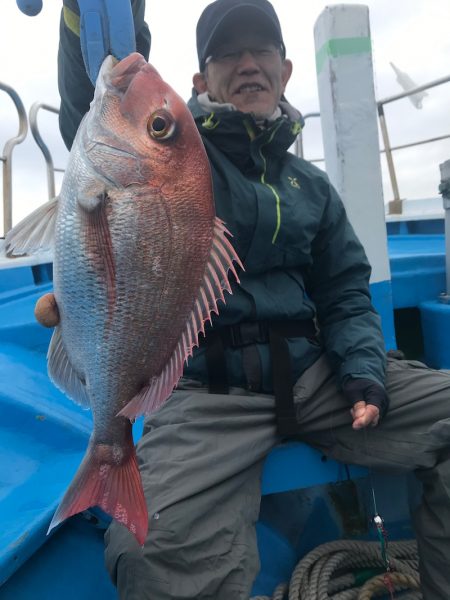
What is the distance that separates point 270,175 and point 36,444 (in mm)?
1418

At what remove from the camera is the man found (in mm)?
1385

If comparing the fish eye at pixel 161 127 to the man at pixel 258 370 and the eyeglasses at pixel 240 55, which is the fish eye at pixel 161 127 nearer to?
the man at pixel 258 370

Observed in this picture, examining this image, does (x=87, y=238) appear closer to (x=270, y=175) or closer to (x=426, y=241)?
(x=270, y=175)

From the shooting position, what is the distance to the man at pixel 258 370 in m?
1.38

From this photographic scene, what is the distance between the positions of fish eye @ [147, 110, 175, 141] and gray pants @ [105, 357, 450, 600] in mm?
880

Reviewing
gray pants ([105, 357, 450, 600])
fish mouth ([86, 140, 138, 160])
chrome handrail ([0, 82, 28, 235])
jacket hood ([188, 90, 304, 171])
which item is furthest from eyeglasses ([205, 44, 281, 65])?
chrome handrail ([0, 82, 28, 235])

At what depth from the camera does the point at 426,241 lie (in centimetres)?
420

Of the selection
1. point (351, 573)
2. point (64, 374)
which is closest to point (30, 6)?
point (64, 374)

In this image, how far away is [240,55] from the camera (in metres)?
1.90

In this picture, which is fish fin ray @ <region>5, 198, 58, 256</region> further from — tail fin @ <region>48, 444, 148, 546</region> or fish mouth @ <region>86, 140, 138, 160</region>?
tail fin @ <region>48, 444, 148, 546</region>

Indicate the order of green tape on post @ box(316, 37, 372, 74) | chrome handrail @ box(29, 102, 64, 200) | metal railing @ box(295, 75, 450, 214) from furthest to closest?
metal railing @ box(295, 75, 450, 214) < chrome handrail @ box(29, 102, 64, 200) < green tape on post @ box(316, 37, 372, 74)

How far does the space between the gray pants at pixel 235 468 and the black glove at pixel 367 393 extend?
0.25ft

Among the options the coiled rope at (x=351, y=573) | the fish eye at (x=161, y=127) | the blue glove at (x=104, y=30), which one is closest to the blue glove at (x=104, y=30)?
the blue glove at (x=104, y=30)

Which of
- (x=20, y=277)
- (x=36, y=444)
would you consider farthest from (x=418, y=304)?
(x=20, y=277)
